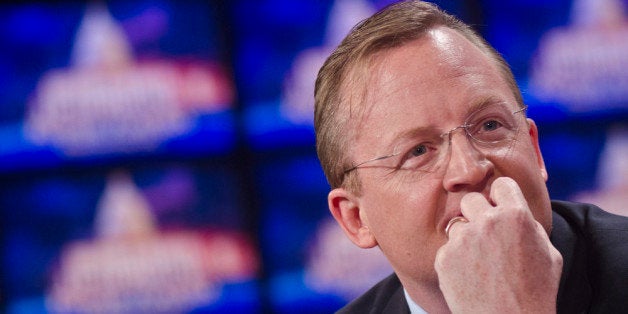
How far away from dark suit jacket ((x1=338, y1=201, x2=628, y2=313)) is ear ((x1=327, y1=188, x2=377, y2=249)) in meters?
0.52

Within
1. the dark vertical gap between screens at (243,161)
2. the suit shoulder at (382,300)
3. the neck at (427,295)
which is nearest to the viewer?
the neck at (427,295)

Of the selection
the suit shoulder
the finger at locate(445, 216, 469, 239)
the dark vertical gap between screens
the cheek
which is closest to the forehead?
the cheek

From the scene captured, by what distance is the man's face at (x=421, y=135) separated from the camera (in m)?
2.02

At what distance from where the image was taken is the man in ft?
5.81

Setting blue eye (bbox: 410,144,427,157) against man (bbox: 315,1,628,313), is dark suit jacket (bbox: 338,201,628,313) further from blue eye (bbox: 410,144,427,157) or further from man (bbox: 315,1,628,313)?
blue eye (bbox: 410,144,427,157)

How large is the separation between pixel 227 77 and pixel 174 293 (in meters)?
1.23

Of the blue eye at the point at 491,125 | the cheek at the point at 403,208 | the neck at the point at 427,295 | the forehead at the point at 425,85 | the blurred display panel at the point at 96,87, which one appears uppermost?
the blurred display panel at the point at 96,87

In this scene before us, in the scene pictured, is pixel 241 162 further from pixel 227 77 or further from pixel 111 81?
pixel 111 81

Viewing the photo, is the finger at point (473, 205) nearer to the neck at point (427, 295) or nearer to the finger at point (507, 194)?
the finger at point (507, 194)

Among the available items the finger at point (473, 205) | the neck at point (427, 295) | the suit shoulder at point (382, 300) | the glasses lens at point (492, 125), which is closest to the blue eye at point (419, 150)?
the glasses lens at point (492, 125)

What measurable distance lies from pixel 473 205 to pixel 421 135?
1.00ft

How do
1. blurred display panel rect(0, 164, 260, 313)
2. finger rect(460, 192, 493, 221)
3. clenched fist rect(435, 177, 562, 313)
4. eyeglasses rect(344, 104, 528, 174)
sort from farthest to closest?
1. blurred display panel rect(0, 164, 260, 313)
2. eyeglasses rect(344, 104, 528, 174)
3. finger rect(460, 192, 493, 221)
4. clenched fist rect(435, 177, 562, 313)

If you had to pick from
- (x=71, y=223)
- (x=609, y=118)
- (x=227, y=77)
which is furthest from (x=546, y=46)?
(x=71, y=223)

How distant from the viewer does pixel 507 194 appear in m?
1.78
